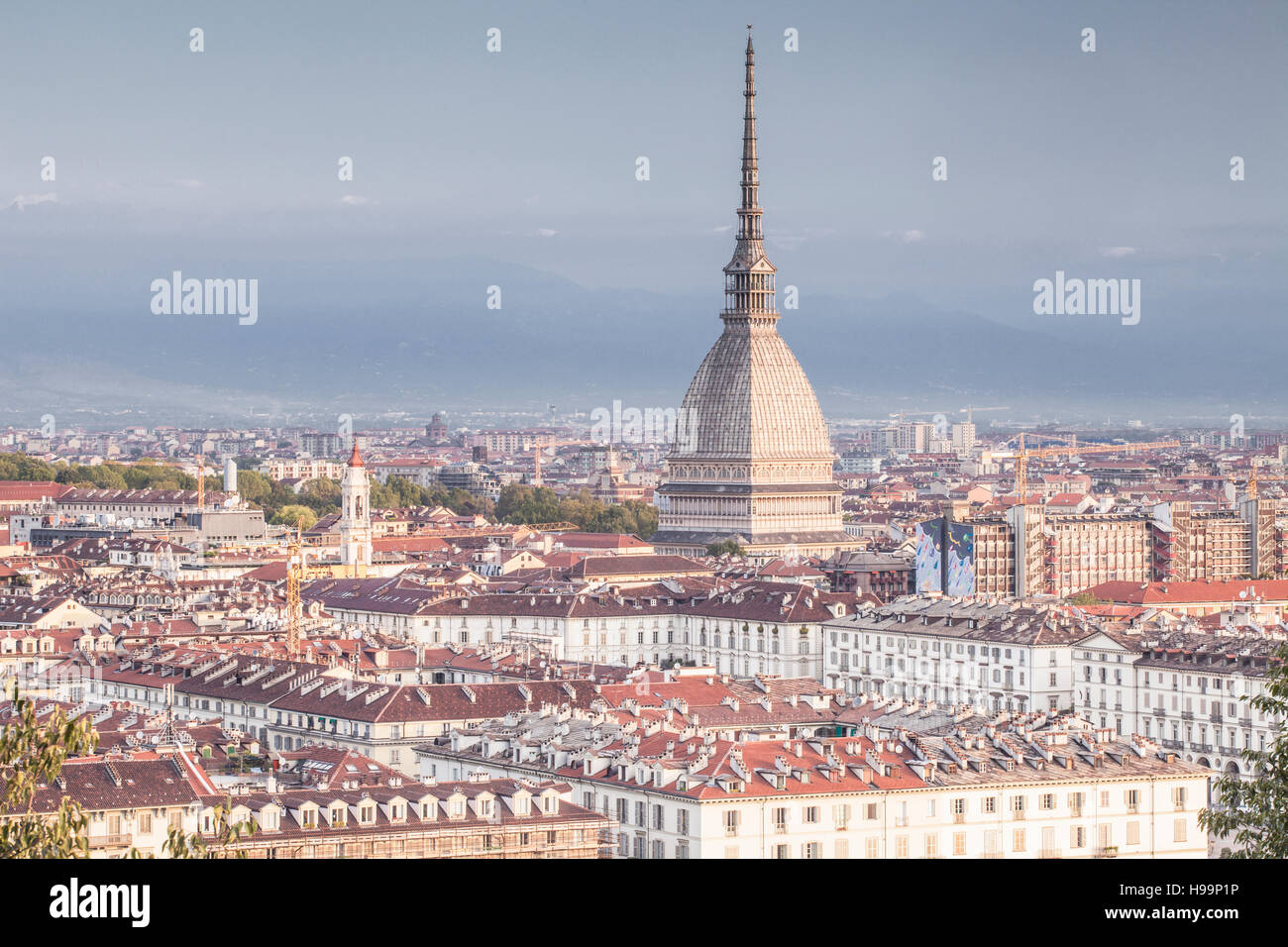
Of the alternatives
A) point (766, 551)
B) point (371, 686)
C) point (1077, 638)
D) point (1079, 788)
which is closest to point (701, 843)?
point (1079, 788)

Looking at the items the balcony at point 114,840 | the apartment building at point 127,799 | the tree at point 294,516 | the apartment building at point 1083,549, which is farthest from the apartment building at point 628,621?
the tree at point 294,516

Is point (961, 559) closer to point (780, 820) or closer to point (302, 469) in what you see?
point (780, 820)

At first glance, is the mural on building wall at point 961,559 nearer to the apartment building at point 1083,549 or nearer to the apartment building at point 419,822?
the apartment building at point 1083,549

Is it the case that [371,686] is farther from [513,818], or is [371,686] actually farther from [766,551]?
[766,551]

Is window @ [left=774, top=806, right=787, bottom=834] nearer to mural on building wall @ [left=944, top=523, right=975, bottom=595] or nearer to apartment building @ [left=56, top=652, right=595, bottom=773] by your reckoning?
apartment building @ [left=56, top=652, right=595, bottom=773]

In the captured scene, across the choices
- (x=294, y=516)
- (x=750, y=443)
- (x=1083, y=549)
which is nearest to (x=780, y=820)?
(x=1083, y=549)

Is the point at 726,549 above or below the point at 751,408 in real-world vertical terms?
below
